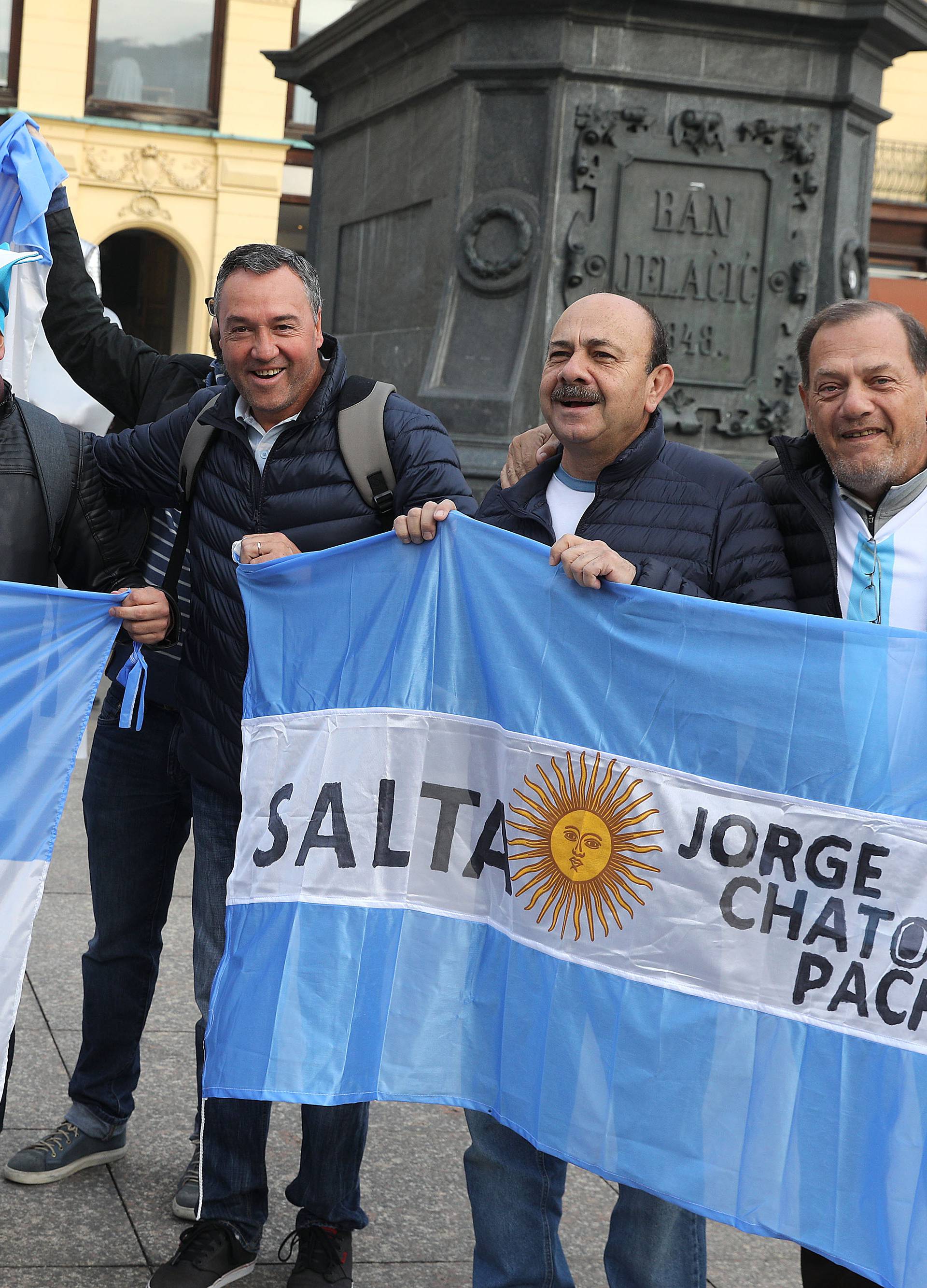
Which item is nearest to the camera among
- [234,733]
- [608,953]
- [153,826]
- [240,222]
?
[608,953]

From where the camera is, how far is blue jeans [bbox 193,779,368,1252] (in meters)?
3.25

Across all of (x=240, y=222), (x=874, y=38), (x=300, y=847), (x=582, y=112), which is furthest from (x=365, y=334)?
(x=240, y=222)

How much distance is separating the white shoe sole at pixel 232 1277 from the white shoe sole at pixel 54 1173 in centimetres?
51

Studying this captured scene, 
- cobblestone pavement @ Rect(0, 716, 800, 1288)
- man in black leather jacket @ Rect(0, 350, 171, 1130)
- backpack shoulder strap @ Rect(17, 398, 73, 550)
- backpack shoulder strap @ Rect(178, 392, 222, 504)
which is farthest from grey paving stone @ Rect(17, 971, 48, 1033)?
backpack shoulder strap @ Rect(178, 392, 222, 504)

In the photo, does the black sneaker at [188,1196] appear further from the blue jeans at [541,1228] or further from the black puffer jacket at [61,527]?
the black puffer jacket at [61,527]

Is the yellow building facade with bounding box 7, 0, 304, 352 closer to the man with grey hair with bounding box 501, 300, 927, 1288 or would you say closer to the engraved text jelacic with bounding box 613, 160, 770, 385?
the engraved text jelacic with bounding box 613, 160, 770, 385

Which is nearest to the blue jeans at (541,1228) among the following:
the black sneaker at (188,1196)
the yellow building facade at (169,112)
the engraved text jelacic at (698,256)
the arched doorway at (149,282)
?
the black sneaker at (188,1196)

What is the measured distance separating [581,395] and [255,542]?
0.77m

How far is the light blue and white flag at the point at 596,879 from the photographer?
2.60 m

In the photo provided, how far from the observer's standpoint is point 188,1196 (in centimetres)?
353

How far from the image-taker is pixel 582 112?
6699 mm

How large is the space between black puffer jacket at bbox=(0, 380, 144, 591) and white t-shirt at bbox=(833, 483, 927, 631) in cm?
164

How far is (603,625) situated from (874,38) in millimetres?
5225

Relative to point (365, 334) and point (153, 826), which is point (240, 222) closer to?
point (365, 334)
